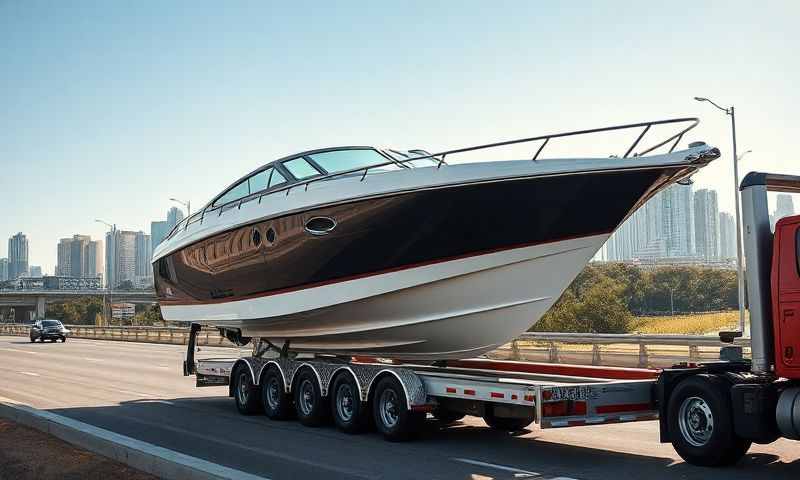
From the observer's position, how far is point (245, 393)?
43.9 ft

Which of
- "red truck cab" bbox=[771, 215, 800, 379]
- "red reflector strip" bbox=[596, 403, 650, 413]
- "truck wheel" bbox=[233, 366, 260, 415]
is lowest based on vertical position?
"truck wheel" bbox=[233, 366, 260, 415]

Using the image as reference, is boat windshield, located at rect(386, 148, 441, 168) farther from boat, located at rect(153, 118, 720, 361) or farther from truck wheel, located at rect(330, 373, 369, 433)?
truck wheel, located at rect(330, 373, 369, 433)

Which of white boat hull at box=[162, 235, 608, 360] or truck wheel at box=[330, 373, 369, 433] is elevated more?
white boat hull at box=[162, 235, 608, 360]

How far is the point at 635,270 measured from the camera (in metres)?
64.3

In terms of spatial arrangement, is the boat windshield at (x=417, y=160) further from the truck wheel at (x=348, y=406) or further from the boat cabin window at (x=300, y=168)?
the truck wheel at (x=348, y=406)

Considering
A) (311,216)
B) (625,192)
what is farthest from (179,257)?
(625,192)

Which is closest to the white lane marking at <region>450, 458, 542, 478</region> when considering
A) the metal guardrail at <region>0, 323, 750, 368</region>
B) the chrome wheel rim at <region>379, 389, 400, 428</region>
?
the chrome wheel rim at <region>379, 389, 400, 428</region>

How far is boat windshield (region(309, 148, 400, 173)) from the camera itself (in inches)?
475

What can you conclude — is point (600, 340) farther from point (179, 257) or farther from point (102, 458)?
point (102, 458)

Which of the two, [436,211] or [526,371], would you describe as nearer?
[436,211]

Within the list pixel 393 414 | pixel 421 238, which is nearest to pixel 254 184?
pixel 421 238

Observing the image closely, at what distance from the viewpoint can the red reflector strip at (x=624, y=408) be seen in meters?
8.65

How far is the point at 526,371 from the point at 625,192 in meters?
3.52

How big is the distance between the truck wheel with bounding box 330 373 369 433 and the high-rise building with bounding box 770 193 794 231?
215 inches
